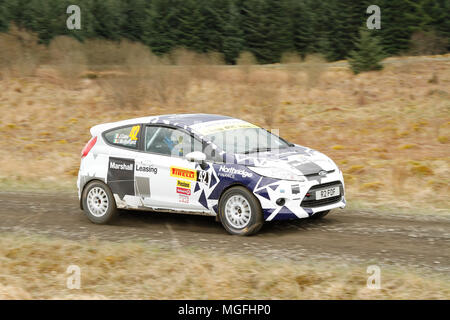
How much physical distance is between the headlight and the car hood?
0.06m

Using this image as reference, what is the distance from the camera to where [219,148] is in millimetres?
9383

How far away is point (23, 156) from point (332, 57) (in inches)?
1061

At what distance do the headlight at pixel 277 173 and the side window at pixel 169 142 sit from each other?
3.39ft

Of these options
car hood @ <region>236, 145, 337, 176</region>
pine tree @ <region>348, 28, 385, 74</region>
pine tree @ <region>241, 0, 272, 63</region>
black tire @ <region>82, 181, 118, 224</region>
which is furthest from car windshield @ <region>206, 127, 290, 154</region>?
pine tree @ <region>241, 0, 272, 63</region>

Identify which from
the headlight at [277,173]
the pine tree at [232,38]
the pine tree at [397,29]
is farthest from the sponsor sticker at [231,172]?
the pine tree at [232,38]

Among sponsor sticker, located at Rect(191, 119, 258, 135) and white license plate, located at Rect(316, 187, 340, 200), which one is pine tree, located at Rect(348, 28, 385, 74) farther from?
white license plate, located at Rect(316, 187, 340, 200)

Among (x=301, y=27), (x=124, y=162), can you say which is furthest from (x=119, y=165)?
(x=301, y=27)

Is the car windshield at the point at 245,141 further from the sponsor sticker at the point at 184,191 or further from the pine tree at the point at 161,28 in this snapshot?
the pine tree at the point at 161,28

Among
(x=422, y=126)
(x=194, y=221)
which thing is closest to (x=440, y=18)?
(x=422, y=126)

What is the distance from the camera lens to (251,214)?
8.98m

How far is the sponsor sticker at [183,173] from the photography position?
30.8ft

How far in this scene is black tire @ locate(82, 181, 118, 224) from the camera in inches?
405

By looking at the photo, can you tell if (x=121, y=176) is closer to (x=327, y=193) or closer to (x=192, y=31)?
(x=327, y=193)
